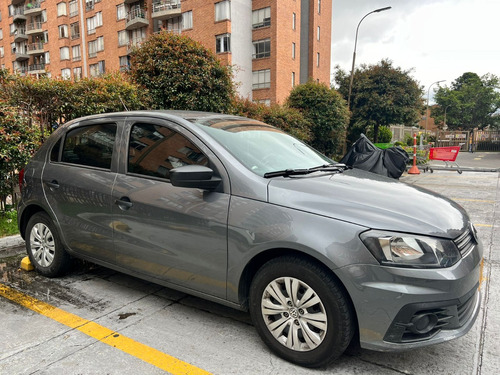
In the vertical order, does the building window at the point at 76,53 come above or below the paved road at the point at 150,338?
above

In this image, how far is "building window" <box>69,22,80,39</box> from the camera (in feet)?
143

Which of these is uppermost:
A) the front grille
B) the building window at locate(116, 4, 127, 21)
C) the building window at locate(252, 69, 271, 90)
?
the building window at locate(116, 4, 127, 21)

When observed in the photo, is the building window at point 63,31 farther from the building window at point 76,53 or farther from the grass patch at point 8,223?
the grass patch at point 8,223

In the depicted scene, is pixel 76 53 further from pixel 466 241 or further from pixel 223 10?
pixel 466 241

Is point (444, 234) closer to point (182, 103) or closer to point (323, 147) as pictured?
point (182, 103)

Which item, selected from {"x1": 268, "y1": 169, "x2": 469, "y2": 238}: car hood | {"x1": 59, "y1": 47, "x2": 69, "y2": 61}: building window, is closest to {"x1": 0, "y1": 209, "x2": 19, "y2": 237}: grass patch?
{"x1": 268, "y1": 169, "x2": 469, "y2": 238}: car hood

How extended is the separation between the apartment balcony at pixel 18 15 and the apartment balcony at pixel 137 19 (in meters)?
22.6

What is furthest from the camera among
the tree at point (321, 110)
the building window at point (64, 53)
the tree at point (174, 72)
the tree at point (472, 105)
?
the tree at point (472, 105)

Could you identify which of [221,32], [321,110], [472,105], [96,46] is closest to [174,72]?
[321,110]

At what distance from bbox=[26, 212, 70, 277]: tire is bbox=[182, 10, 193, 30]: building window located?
31550 mm

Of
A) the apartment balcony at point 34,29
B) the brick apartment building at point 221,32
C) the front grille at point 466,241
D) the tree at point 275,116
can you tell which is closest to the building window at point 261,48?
the brick apartment building at point 221,32

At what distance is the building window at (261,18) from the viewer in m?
30.7

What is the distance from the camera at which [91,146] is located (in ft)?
11.7

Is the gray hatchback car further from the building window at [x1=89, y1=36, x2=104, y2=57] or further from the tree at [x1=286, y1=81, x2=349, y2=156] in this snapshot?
the building window at [x1=89, y1=36, x2=104, y2=57]
